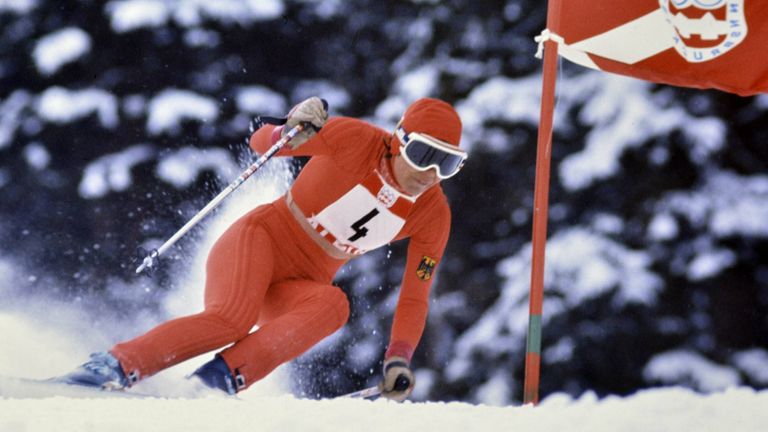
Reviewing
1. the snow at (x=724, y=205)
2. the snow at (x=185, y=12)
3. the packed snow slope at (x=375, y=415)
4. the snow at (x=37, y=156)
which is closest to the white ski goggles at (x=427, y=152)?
the packed snow slope at (x=375, y=415)

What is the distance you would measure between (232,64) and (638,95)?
2292 mm

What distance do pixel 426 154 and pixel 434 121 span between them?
134 millimetres

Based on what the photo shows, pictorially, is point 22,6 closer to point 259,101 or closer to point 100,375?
point 259,101

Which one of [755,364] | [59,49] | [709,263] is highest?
[59,49]

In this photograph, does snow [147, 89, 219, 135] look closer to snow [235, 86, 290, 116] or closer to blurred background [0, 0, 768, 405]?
blurred background [0, 0, 768, 405]

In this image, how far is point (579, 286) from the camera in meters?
4.96

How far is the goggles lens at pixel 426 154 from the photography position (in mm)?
2754

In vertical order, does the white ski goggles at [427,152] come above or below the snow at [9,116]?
below

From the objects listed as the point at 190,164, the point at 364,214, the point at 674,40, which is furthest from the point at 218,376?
the point at 190,164

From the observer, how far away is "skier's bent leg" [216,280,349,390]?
2389 mm

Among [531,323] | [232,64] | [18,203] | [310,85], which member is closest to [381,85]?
[310,85]

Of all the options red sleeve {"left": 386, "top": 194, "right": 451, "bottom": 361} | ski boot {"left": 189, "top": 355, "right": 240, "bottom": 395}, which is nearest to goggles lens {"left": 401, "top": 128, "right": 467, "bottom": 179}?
red sleeve {"left": 386, "top": 194, "right": 451, "bottom": 361}

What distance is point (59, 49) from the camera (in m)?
5.09

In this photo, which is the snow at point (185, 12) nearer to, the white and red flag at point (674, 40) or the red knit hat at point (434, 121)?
the white and red flag at point (674, 40)
